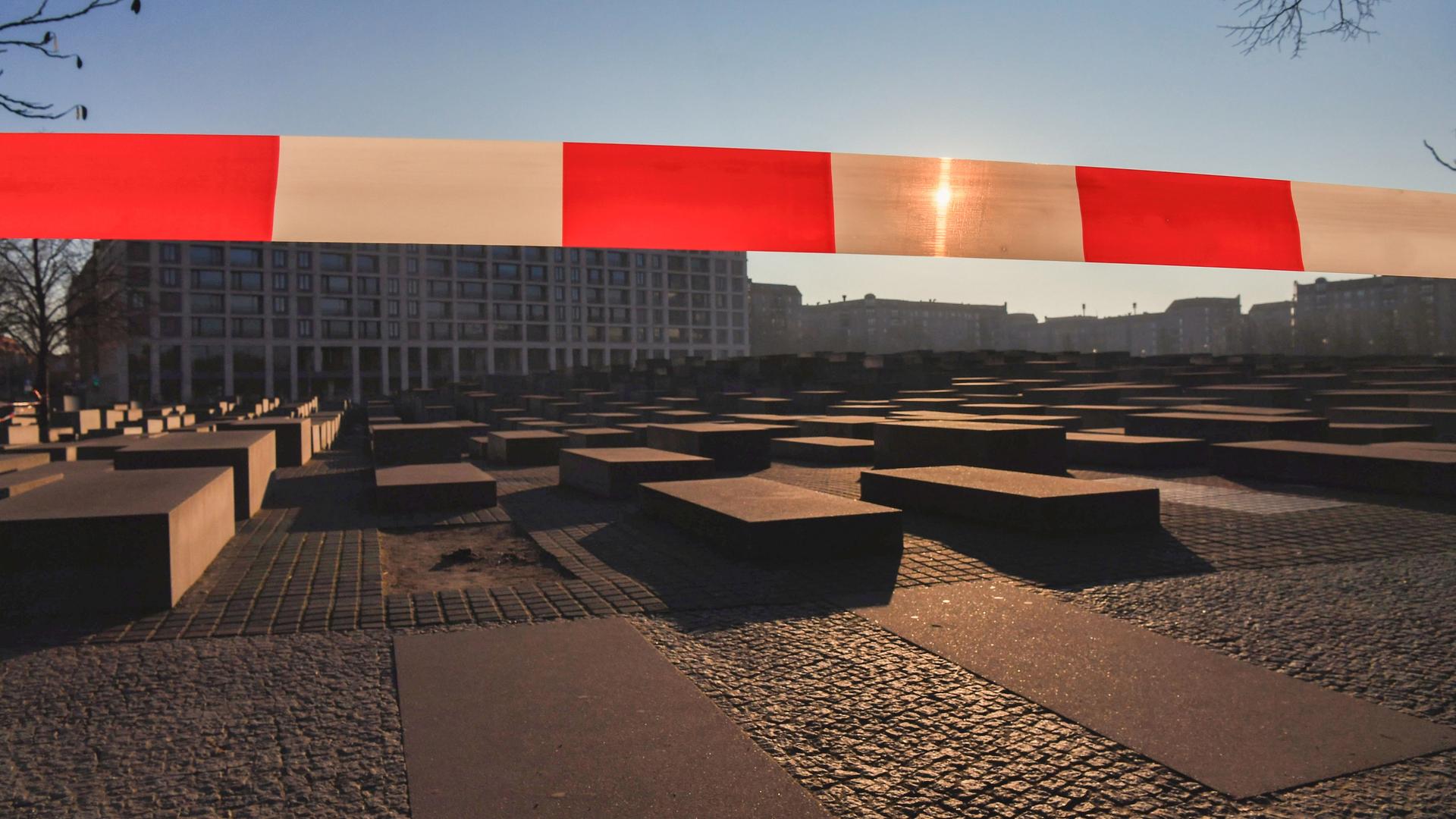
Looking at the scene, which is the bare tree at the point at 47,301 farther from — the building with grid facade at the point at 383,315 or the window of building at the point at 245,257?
the window of building at the point at 245,257

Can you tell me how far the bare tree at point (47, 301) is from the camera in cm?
2055

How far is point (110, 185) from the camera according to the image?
8.30ft

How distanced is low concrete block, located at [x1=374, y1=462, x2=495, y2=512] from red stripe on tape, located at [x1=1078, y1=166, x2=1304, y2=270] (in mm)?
7659

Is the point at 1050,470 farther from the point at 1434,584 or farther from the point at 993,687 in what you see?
the point at 993,687

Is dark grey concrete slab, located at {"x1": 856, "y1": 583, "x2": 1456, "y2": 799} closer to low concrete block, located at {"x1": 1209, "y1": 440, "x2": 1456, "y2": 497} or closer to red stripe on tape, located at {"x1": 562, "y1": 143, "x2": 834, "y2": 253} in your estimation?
red stripe on tape, located at {"x1": 562, "y1": 143, "x2": 834, "y2": 253}

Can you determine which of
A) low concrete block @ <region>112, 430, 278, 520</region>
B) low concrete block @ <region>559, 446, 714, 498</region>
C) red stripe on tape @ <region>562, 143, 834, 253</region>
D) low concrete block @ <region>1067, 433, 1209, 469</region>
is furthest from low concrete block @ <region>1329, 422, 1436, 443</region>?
low concrete block @ <region>112, 430, 278, 520</region>

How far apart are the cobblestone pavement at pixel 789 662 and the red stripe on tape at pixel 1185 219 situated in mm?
1715

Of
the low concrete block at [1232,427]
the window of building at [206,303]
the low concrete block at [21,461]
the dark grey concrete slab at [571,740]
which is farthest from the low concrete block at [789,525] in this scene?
the window of building at [206,303]

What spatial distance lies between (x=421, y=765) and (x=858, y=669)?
1.88 meters

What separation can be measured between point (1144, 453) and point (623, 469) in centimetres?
714


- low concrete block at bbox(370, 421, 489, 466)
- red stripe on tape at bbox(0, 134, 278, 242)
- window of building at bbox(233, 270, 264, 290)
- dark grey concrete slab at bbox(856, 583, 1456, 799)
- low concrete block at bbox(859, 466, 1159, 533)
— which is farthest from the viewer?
window of building at bbox(233, 270, 264, 290)

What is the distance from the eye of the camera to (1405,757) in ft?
9.52

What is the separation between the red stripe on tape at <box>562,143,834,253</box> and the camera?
2.69m

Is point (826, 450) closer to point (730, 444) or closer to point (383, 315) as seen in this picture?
point (730, 444)
